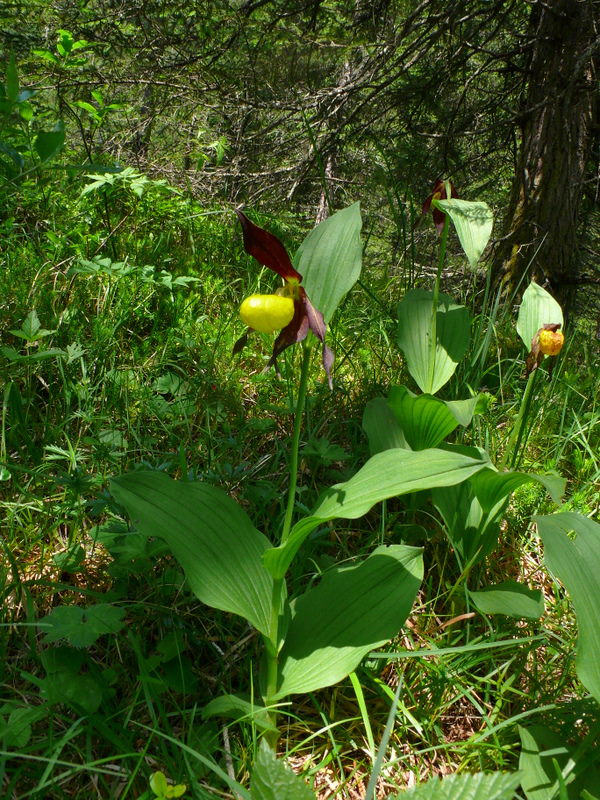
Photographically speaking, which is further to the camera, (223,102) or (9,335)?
(223,102)

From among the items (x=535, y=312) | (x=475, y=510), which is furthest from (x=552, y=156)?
(x=475, y=510)

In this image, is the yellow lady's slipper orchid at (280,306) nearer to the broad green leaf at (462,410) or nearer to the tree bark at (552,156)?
the broad green leaf at (462,410)

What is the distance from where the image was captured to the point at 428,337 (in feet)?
7.06

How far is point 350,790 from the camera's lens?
1252 millimetres

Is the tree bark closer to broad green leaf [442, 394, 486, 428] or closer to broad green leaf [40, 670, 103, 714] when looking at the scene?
broad green leaf [442, 394, 486, 428]

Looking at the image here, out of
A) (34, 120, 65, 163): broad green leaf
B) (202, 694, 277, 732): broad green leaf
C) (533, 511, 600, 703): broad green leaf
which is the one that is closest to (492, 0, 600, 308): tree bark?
(533, 511, 600, 703): broad green leaf

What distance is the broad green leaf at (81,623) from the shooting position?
3.98 ft

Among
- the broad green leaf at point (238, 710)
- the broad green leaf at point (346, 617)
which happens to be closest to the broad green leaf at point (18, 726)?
the broad green leaf at point (238, 710)

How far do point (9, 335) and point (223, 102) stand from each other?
2.72 m

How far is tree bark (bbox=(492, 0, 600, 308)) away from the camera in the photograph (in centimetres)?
326

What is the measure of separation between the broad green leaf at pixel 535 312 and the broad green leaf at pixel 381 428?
22.0 inches

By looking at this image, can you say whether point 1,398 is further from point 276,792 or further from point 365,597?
point 276,792

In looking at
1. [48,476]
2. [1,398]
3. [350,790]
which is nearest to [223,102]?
[1,398]

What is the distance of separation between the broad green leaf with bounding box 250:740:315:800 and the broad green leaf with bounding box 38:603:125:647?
0.60 meters
